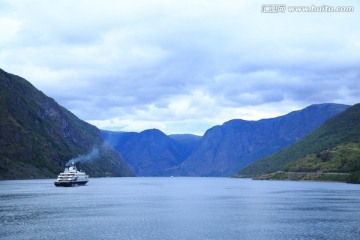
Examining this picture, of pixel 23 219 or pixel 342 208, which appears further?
pixel 342 208

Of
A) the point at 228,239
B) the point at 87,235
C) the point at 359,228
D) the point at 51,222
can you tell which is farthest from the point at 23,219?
the point at 359,228

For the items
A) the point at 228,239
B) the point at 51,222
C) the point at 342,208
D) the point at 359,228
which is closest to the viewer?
the point at 228,239

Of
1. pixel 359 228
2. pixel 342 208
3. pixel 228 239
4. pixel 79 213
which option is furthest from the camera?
pixel 342 208

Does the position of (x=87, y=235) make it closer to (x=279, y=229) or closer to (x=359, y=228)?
(x=279, y=229)

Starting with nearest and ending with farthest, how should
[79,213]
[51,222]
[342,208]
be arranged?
[51,222] < [79,213] < [342,208]

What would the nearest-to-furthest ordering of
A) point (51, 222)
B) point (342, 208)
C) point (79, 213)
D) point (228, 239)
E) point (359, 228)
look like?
1. point (228, 239)
2. point (359, 228)
3. point (51, 222)
4. point (79, 213)
5. point (342, 208)

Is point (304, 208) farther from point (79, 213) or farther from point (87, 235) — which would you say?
point (87, 235)

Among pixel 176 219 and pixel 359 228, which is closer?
pixel 359 228

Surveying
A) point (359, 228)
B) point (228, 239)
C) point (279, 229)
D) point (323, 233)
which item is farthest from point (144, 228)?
point (359, 228)

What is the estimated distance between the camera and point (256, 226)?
113875 millimetres

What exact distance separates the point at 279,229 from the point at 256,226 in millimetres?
7118

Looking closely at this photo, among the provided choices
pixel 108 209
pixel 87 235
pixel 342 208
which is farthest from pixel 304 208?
pixel 87 235

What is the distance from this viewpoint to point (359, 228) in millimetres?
107125

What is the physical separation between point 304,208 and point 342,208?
12652 millimetres
